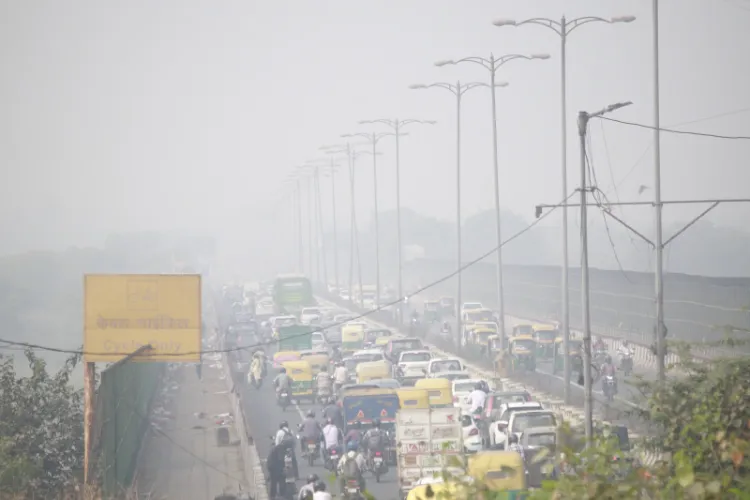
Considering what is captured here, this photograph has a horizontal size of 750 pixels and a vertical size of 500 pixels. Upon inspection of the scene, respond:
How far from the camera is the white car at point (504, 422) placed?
91.7 ft

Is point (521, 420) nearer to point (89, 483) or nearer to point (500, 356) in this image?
point (89, 483)

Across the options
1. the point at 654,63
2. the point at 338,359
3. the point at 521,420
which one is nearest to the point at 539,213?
the point at 521,420

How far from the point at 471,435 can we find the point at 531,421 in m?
1.96

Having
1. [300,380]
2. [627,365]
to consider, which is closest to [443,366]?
[300,380]

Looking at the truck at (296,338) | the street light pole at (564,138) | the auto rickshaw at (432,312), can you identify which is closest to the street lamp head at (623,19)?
the street light pole at (564,138)

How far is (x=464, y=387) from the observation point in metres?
37.2

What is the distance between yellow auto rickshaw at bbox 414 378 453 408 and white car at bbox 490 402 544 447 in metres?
4.87

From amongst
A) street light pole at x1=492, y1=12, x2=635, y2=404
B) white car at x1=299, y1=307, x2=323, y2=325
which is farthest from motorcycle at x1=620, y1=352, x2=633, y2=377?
white car at x1=299, y1=307, x2=323, y2=325

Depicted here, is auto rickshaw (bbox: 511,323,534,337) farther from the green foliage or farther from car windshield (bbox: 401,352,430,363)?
the green foliage

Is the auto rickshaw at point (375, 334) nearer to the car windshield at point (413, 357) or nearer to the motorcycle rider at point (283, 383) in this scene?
the car windshield at point (413, 357)

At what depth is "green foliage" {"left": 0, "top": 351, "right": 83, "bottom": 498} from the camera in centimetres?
2447

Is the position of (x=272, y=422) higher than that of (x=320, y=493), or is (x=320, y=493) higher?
(x=320, y=493)

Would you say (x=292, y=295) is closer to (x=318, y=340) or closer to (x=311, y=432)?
(x=318, y=340)

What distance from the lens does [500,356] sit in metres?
47.2
